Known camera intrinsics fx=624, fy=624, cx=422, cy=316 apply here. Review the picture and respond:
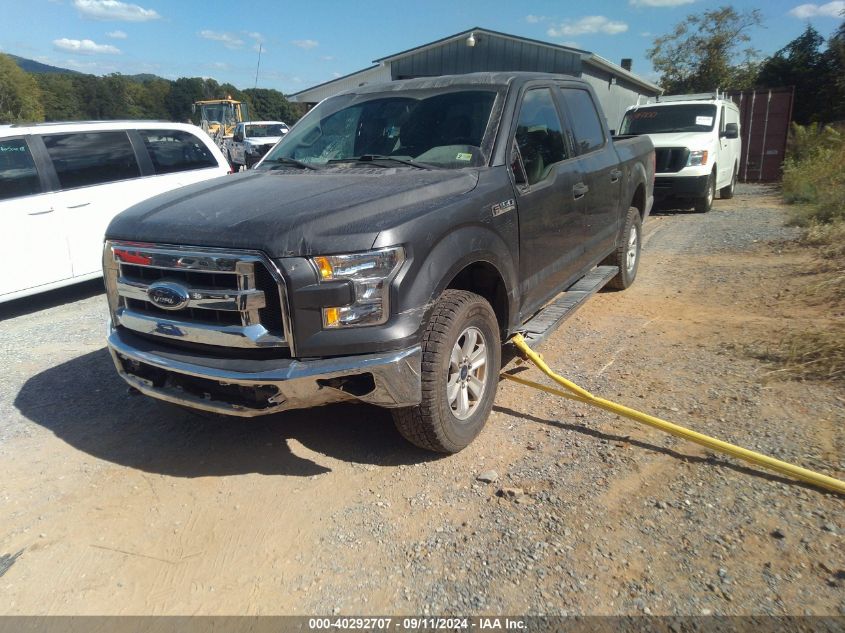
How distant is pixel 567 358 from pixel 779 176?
1577 centimetres

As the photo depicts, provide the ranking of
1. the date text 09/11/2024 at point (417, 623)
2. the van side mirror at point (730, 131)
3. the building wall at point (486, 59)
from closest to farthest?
the date text 09/11/2024 at point (417, 623), the van side mirror at point (730, 131), the building wall at point (486, 59)

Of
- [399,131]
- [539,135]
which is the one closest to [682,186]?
[539,135]

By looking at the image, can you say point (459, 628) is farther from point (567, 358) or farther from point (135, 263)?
point (567, 358)

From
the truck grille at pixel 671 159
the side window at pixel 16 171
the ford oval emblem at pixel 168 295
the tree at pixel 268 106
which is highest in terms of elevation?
the tree at pixel 268 106

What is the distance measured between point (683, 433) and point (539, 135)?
213 centimetres

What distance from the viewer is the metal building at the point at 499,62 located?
17141 mm

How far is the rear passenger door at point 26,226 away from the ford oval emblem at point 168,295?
3.85 metres

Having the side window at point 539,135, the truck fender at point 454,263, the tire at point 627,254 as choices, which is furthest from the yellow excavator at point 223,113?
the truck fender at point 454,263

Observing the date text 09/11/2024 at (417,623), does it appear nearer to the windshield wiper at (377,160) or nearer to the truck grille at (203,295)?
the truck grille at (203,295)

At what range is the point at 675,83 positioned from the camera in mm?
35062

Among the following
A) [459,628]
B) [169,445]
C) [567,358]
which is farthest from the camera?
[567,358]

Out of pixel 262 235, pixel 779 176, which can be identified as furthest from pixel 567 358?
pixel 779 176

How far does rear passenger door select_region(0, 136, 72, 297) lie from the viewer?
5871 millimetres

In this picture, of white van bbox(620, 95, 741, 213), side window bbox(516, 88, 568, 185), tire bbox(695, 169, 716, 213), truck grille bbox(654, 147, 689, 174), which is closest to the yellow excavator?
white van bbox(620, 95, 741, 213)
